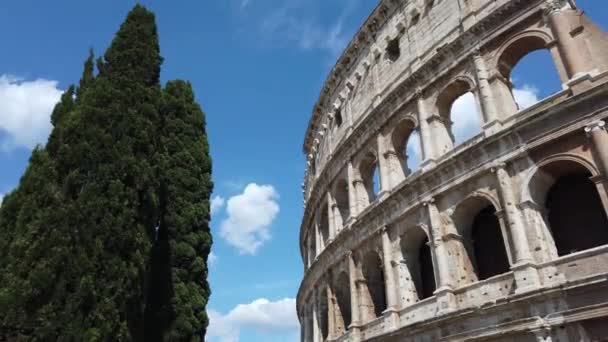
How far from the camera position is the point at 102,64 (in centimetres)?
1284

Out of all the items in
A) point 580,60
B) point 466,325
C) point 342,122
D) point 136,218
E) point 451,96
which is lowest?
point 466,325

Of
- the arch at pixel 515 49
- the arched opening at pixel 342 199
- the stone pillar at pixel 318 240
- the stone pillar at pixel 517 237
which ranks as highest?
the arch at pixel 515 49

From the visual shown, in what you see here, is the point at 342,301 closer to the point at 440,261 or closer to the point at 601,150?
the point at 440,261

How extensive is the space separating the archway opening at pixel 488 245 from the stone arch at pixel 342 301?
215 inches

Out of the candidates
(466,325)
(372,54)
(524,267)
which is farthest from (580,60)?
(372,54)

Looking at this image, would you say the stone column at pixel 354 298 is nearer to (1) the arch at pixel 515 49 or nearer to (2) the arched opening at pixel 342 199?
(2) the arched opening at pixel 342 199

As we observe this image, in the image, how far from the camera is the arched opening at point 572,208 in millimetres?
9984

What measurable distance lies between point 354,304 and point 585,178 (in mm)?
7405

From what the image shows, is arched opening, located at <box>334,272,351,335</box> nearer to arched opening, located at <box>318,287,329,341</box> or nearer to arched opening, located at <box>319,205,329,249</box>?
arched opening, located at <box>318,287,329,341</box>

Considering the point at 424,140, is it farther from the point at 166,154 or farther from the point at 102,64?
the point at 102,64

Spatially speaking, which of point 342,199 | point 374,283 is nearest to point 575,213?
A: point 374,283

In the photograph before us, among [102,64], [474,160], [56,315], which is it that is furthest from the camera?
[102,64]

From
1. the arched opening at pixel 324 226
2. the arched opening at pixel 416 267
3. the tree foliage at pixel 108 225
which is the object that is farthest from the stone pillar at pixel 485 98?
the arched opening at pixel 324 226

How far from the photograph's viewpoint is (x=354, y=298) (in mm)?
14859
